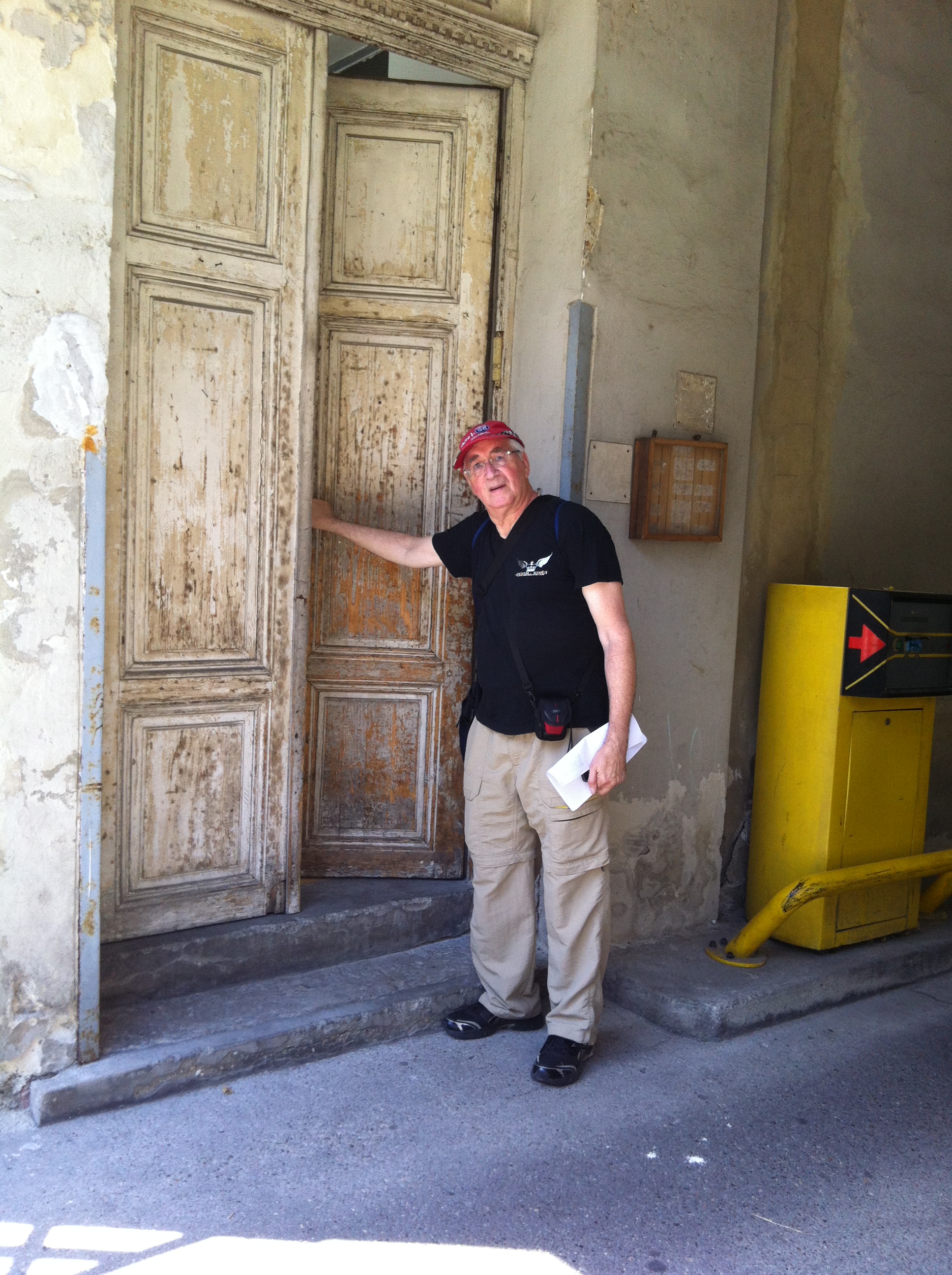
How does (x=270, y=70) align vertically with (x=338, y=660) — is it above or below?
above

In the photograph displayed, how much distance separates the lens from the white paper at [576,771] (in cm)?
323

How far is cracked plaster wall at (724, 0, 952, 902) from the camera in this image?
4547 millimetres

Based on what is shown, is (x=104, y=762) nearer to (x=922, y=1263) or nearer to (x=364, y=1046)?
(x=364, y=1046)

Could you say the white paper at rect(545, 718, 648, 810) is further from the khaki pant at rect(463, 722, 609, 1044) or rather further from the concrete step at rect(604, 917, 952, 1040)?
the concrete step at rect(604, 917, 952, 1040)

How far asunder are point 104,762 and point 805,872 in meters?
2.64

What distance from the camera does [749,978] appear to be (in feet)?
12.9

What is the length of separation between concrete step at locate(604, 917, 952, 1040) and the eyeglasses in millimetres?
1856

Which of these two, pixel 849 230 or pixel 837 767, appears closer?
pixel 837 767

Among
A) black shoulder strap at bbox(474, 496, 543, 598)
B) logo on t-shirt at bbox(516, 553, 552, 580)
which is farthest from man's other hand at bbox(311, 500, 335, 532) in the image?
logo on t-shirt at bbox(516, 553, 552, 580)

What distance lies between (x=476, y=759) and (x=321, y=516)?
1.05m

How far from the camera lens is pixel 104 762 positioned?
3480mm

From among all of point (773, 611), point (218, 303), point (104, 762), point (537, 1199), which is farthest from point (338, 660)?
point (537, 1199)

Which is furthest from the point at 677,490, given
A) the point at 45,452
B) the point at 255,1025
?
the point at 255,1025

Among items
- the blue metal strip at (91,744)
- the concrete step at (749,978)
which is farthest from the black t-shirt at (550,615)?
the blue metal strip at (91,744)
